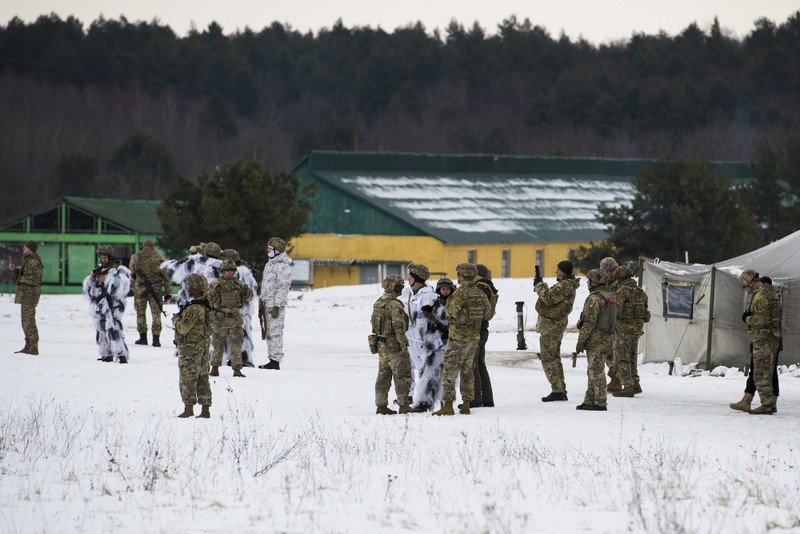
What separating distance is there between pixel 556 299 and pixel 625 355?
7.62 feet

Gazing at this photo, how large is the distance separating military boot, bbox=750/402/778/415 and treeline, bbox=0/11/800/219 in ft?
375

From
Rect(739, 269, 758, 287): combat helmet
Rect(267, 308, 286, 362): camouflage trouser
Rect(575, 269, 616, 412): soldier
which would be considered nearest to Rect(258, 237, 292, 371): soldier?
Rect(267, 308, 286, 362): camouflage trouser

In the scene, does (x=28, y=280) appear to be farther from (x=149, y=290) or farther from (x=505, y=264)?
(x=505, y=264)

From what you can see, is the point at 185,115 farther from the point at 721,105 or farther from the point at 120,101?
the point at 721,105

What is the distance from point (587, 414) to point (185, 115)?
148 metres

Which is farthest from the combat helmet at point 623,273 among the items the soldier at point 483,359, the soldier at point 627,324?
the soldier at point 483,359

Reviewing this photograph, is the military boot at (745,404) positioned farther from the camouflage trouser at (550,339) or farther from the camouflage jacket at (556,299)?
the camouflage jacket at (556,299)

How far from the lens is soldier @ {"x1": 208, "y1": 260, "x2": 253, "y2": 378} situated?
802 inches

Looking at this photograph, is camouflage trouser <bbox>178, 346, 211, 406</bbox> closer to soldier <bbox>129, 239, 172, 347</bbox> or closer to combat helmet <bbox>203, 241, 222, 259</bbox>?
combat helmet <bbox>203, 241, 222, 259</bbox>

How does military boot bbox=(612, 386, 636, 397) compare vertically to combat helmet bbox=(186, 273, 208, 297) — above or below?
below

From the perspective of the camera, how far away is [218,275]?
2147 centimetres

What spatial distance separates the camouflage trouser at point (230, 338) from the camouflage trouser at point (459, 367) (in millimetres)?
4998

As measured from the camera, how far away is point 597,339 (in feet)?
56.0

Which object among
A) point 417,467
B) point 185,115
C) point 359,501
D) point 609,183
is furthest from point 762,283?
point 185,115
